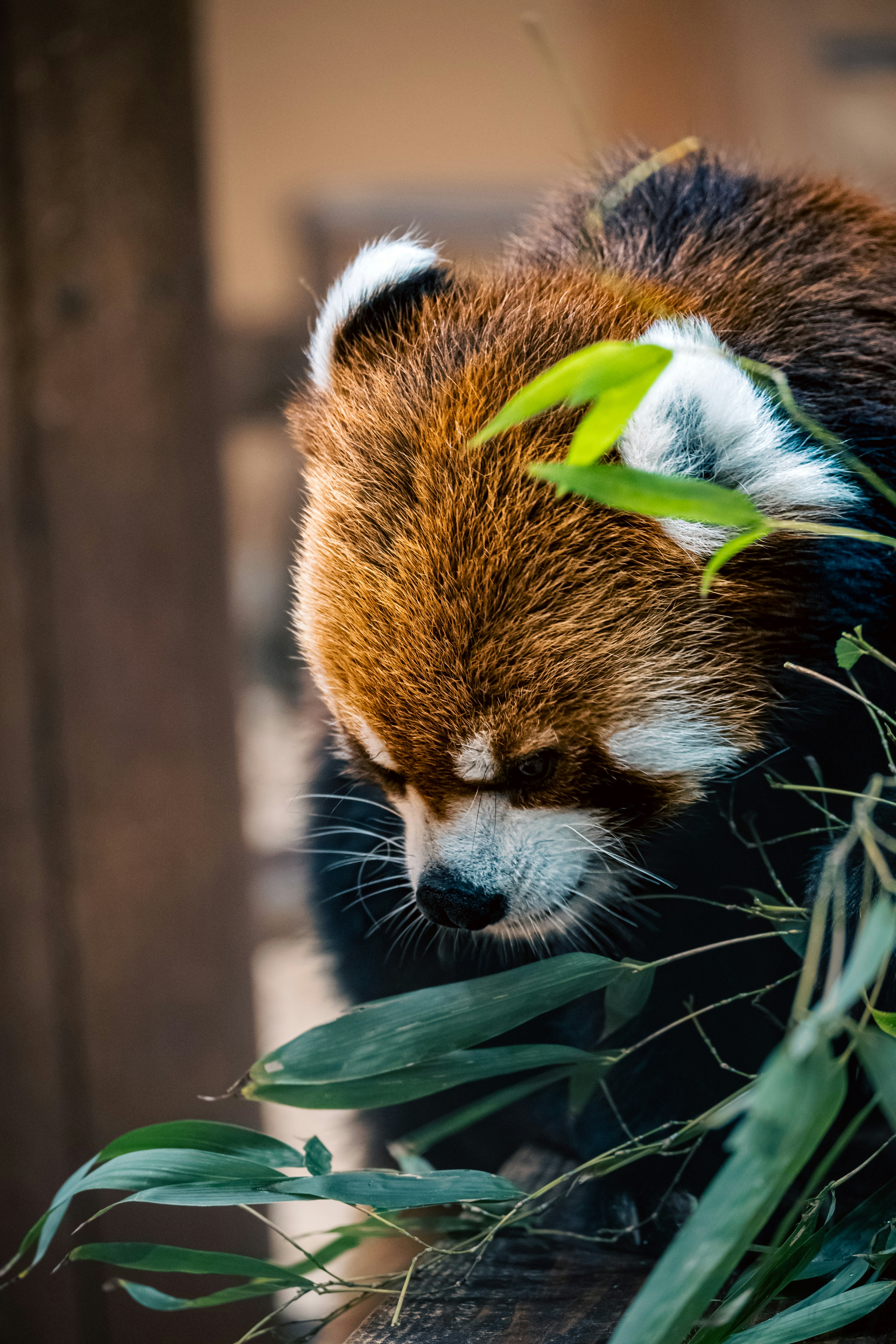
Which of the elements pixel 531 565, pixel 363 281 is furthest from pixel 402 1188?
pixel 363 281

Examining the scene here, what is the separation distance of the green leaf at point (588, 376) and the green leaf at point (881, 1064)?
1.07ft

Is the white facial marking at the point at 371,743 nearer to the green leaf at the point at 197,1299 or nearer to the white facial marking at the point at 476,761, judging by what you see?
the white facial marking at the point at 476,761

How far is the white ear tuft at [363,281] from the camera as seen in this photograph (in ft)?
2.76

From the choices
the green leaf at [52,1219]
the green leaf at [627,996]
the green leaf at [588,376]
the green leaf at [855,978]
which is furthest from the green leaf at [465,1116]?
the green leaf at [588,376]

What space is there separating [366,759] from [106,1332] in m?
0.95

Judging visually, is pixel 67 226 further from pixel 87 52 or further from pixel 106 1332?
pixel 106 1332

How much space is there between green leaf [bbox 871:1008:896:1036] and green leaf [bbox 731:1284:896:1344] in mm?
134

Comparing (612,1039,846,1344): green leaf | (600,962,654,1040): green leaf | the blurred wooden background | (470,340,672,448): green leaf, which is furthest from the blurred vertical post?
(612,1039,846,1344): green leaf

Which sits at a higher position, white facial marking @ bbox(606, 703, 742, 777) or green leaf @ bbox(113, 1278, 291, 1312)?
white facial marking @ bbox(606, 703, 742, 777)

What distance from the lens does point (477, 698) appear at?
0.70 m

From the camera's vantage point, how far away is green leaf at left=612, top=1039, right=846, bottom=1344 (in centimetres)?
43

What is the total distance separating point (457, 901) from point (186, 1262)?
0.30 meters

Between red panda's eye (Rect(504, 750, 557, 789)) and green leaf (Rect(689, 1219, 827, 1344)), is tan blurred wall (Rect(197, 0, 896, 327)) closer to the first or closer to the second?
red panda's eye (Rect(504, 750, 557, 789))

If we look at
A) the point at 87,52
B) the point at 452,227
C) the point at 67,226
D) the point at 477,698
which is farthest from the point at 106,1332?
the point at 452,227
